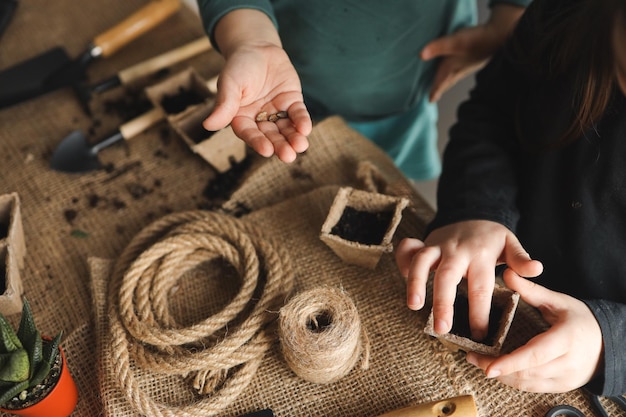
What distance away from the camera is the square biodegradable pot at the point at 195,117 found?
3.50 feet

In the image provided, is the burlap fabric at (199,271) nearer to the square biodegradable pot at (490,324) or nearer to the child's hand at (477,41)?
the square biodegradable pot at (490,324)

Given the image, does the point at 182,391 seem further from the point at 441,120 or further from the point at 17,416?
the point at 441,120

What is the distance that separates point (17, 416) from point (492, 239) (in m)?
0.78

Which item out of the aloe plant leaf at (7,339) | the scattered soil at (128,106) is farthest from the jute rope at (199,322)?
the scattered soil at (128,106)

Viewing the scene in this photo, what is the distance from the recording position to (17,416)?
794mm

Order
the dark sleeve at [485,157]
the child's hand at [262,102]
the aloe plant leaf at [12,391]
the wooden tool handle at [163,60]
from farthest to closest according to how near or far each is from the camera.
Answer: the wooden tool handle at [163,60] → the dark sleeve at [485,157] → the child's hand at [262,102] → the aloe plant leaf at [12,391]

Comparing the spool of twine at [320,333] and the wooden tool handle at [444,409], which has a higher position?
the spool of twine at [320,333]

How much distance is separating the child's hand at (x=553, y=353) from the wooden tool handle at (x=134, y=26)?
1.09 metres

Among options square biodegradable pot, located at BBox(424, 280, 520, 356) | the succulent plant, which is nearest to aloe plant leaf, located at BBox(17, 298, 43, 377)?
the succulent plant

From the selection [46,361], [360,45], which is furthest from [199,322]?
[360,45]

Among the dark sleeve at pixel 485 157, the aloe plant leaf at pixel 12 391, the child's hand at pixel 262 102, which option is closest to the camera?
the aloe plant leaf at pixel 12 391

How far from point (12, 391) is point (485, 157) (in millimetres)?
838

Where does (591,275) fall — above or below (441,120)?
above

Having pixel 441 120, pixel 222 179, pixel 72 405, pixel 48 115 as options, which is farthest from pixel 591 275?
pixel 441 120
